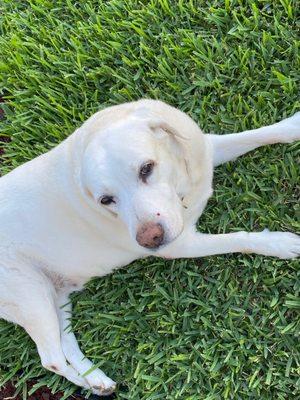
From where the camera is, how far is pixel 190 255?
3273 millimetres

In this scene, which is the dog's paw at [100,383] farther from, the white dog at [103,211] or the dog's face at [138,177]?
the dog's face at [138,177]

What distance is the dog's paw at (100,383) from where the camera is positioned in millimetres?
3420

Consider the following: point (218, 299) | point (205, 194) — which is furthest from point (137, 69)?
point (218, 299)

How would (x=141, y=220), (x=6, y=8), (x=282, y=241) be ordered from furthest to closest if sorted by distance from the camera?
(x=6, y=8)
(x=282, y=241)
(x=141, y=220)

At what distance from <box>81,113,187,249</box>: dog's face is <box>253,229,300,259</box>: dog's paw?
0.61 metres

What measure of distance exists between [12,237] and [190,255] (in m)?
0.94

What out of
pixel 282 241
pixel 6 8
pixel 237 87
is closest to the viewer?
pixel 282 241

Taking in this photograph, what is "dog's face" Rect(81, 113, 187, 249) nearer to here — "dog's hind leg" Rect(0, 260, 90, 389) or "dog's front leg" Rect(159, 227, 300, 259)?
"dog's front leg" Rect(159, 227, 300, 259)

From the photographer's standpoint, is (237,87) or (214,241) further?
(237,87)

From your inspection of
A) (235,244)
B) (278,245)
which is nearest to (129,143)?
(235,244)

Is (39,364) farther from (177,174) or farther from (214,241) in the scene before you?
(177,174)

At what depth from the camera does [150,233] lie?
2.68 metres

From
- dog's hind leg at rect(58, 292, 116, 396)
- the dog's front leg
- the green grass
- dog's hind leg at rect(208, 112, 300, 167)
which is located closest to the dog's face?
the dog's front leg

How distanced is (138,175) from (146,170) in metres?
0.04
